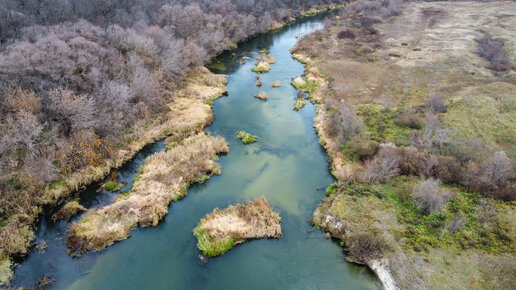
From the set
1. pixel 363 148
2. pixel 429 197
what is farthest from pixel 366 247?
pixel 363 148

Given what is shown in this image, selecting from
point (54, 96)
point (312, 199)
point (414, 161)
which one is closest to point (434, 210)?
point (414, 161)

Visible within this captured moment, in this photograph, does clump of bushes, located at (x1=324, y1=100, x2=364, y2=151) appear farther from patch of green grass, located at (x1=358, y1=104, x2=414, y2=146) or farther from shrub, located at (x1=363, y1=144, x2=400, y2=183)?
shrub, located at (x1=363, y1=144, x2=400, y2=183)

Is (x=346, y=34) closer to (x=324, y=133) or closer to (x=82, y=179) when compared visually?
(x=324, y=133)

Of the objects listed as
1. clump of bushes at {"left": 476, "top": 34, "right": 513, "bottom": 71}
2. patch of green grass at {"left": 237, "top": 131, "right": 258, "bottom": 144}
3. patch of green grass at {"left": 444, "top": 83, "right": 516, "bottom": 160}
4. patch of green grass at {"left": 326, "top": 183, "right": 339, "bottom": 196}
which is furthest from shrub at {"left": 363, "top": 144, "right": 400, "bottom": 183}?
clump of bushes at {"left": 476, "top": 34, "right": 513, "bottom": 71}

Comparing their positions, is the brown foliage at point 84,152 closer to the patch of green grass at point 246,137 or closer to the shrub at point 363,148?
the patch of green grass at point 246,137

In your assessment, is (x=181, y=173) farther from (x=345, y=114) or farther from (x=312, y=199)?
(x=345, y=114)
